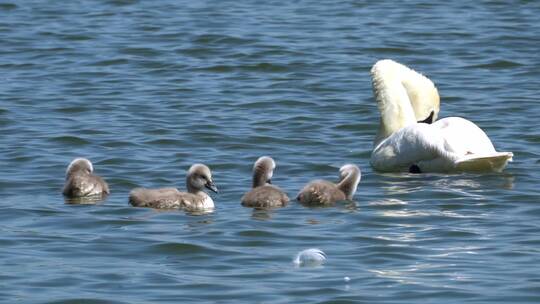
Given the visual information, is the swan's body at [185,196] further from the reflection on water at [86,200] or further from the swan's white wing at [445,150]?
the swan's white wing at [445,150]

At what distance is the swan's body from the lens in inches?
488

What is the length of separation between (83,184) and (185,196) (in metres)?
0.89

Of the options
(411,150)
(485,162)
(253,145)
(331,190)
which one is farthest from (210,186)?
(253,145)

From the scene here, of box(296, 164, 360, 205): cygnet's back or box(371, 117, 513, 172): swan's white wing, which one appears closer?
box(296, 164, 360, 205): cygnet's back

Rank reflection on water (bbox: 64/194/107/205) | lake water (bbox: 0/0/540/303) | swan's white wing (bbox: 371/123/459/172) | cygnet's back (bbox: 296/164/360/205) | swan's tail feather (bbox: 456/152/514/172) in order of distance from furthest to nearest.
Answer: swan's white wing (bbox: 371/123/459/172) < swan's tail feather (bbox: 456/152/514/172) < reflection on water (bbox: 64/194/107/205) < cygnet's back (bbox: 296/164/360/205) < lake water (bbox: 0/0/540/303)

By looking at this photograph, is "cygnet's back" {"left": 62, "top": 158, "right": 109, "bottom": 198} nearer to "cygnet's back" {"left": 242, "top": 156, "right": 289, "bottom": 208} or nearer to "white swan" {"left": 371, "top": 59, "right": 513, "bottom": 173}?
"cygnet's back" {"left": 242, "top": 156, "right": 289, "bottom": 208}

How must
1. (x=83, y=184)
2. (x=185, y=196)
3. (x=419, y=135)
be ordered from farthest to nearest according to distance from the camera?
(x=419, y=135) → (x=83, y=184) → (x=185, y=196)

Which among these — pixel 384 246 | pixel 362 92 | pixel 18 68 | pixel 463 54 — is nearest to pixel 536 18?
pixel 463 54

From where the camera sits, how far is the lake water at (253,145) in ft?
34.1

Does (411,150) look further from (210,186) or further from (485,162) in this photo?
(210,186)

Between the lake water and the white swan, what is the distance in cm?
15

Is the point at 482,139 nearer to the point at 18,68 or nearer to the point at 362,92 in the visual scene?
the point at 362,92

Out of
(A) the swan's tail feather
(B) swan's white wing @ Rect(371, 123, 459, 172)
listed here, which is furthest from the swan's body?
(A) the swan's tail feather

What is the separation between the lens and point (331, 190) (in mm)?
12672
